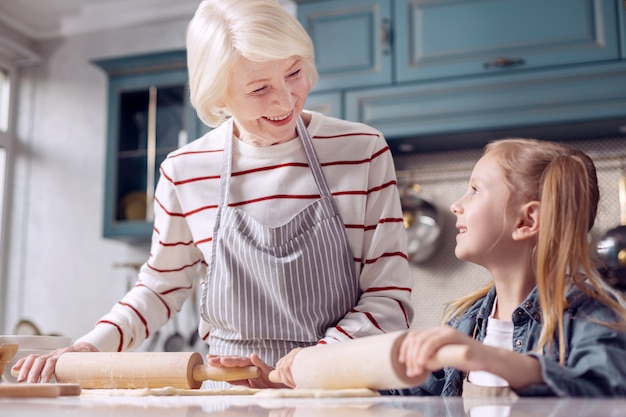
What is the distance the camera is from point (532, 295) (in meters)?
1.00

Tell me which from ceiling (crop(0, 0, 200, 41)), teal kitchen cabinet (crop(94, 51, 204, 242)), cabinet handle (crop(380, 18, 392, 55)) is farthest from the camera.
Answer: ceiling (crop(0, 0, 200, 41))

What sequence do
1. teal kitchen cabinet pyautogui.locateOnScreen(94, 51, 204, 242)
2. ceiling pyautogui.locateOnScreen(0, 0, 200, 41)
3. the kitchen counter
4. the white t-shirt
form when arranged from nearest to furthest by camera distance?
the kitchen counter, the white t-shirt, teal kitchen cabinet pyautogui.locateOnScreen(94, 51, 204, 242), ceiling pyautogui.locateOnScreen(0, 0, 200, 41)

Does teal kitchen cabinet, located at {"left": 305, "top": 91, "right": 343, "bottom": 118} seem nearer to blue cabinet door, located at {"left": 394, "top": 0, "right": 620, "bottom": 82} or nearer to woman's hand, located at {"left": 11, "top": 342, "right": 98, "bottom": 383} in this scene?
blue cabinet door, located at {"left": 394, "top": 0, "right": 620, "bottom": 82}

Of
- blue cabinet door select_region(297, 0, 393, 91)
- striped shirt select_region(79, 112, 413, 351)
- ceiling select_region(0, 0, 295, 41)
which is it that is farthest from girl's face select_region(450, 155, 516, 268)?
ceiling select_region(0, 0, 295, 41)

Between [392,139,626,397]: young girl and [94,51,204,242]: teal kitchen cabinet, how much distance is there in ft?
6.98

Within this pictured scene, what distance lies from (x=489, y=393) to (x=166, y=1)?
281cm

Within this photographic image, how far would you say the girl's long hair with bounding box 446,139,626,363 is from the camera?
924 mm

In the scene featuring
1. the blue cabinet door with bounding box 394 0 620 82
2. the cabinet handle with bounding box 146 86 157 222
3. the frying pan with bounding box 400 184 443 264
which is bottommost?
the frying pan with bounding box 400 184 443 264

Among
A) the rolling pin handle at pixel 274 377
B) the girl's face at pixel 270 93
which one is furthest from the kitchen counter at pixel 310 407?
the girl's face at pixel 270 93

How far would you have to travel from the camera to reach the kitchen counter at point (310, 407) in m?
0.60

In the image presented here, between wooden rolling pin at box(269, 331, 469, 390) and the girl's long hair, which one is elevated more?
the girl's long hair

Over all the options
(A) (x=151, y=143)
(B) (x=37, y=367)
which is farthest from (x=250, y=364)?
(A) (x=151, y=143)

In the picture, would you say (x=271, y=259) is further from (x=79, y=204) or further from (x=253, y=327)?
(x=79, y=204)

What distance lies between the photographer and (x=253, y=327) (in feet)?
3.95
